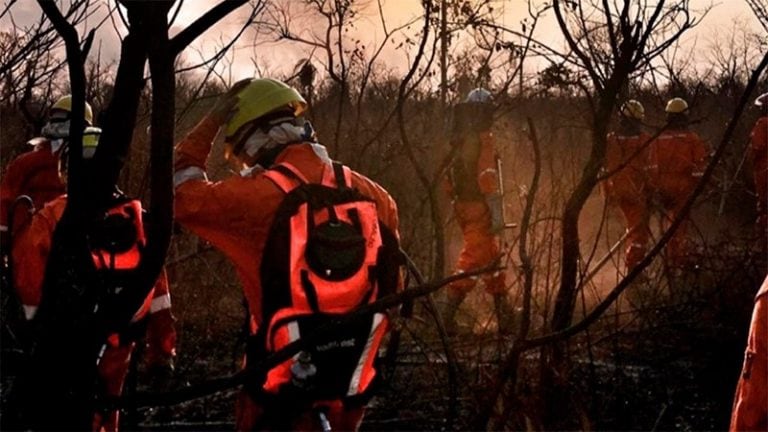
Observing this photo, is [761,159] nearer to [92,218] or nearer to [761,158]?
[761,158]

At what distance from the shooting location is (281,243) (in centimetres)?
315

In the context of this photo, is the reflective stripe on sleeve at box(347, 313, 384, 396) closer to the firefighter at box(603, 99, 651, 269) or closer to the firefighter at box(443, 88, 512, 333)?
the firefighter at box(603, 99, 651, 269)

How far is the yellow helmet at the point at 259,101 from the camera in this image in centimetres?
343

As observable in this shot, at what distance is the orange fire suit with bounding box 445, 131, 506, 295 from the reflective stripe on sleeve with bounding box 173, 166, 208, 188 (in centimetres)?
589

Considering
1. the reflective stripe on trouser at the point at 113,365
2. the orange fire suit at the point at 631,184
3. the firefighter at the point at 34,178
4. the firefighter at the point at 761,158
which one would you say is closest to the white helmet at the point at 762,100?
the firefighter at the point at 761,158

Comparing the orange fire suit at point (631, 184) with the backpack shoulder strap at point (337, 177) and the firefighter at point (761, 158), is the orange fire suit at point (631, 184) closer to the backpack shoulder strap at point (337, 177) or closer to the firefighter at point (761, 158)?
the firefighter at point (761, 158)

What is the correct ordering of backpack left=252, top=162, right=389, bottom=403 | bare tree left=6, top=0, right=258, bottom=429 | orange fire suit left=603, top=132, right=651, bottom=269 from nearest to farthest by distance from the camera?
1. bare tree left=6, top=0, right=258, bottom=429
2. backpack left=252, top=162, right=389, bottom=403
3. orange fire suit left=603, top=132, right=651, bottom=269

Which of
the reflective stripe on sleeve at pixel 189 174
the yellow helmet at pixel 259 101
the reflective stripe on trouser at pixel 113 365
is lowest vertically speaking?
the reflective stripe on trouser at pixel 113 365

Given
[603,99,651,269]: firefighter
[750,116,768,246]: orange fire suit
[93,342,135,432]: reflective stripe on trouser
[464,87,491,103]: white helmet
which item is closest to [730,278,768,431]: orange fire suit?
[93,342,135,432]: reflective stripe on trouser

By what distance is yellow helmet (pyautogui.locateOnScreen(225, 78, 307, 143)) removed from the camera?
3.43 meters

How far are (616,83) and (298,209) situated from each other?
213cm

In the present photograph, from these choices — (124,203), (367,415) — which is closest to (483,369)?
(367,415)

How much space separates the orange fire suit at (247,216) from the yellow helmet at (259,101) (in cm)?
17

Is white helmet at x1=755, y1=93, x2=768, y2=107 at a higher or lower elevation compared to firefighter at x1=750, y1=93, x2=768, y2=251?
higher
